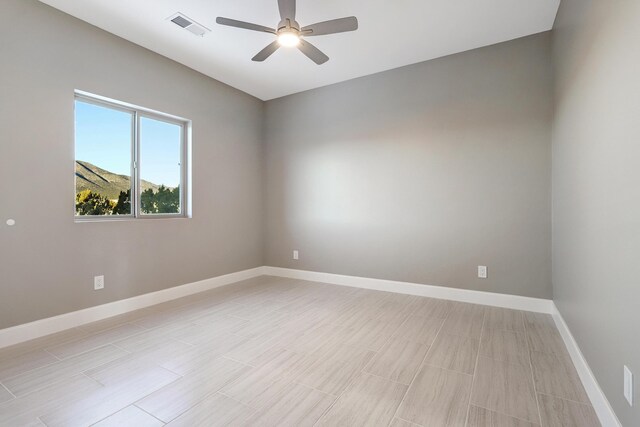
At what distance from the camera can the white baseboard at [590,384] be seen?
1.37 meters

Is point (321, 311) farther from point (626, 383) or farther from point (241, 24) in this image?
point (241, 24)

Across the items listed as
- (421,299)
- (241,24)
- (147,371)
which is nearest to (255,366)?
(147,371)

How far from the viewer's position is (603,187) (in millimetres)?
1506

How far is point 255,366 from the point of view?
2.00 metres

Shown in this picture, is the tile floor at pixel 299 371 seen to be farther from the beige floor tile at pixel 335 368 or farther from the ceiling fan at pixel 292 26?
the ceiling fan at pixel 292 26

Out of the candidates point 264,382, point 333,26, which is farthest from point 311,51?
point 264,382

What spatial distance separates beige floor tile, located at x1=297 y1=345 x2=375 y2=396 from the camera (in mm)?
1791

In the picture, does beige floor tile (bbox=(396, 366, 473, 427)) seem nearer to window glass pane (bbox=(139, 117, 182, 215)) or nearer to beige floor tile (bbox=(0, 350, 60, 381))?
beige floor tile (bbox=(0, 350, 60, 381))

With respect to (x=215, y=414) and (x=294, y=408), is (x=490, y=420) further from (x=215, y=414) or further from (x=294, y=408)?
(x=215, y=414)

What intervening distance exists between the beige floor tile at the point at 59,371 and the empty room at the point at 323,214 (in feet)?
0.06

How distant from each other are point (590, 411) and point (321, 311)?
210 cm

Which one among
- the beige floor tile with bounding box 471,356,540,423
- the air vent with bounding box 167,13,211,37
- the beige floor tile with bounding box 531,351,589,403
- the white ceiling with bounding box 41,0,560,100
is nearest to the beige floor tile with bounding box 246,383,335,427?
the beige floor tile with bounding box 471,356,540,423

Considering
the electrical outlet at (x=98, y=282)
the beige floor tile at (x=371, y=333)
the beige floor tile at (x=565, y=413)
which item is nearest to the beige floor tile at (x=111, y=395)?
the electrical outlet at (x=98, y=282)

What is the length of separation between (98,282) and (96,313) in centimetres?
30
